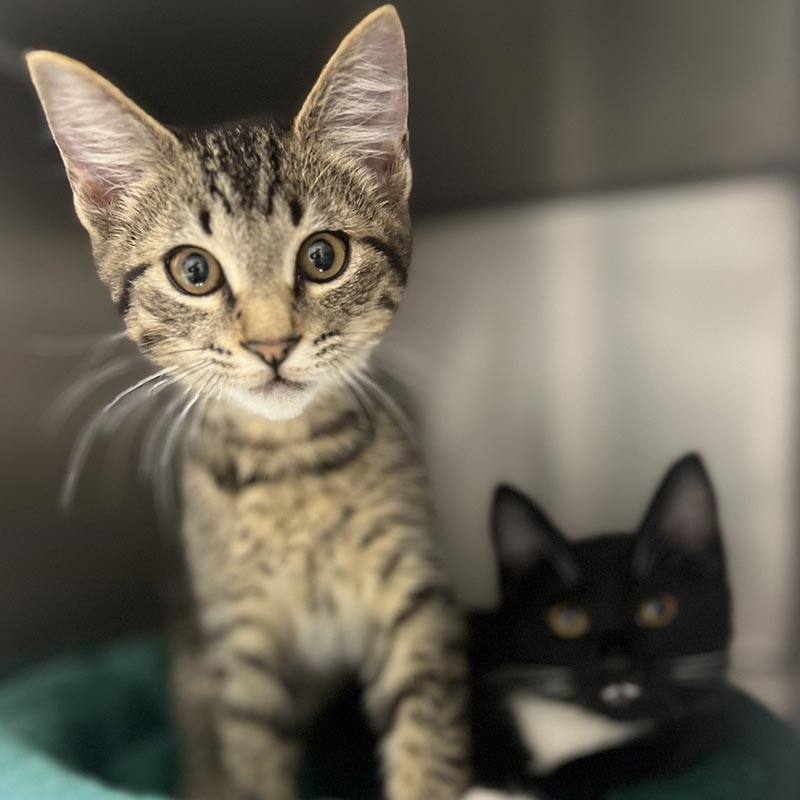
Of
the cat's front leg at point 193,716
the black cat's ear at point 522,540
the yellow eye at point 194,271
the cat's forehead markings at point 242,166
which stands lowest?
the cat's front leg at point 193,716

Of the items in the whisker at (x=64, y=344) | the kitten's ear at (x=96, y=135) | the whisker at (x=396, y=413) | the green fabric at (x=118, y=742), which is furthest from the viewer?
the whisker at (x=64, y=344)

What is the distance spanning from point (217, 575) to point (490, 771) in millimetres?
357

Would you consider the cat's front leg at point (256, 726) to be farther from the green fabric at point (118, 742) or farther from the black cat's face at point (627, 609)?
the black cat's face at point (627, 609)

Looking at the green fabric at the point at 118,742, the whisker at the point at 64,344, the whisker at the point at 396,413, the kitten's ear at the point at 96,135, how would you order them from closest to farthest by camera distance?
the kitten's ear at the point at 96,135 < the green fabric at the point at 118,742 < the whisker at the point at 396,413 < the whisker at the point at 64,344

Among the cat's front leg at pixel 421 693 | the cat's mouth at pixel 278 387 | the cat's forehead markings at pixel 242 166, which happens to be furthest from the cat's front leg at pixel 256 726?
the cat's forehead markings at pixel 242 166

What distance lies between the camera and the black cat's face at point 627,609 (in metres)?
0.84

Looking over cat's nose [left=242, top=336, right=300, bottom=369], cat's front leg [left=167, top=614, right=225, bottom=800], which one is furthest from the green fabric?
cat's nose [left=242, top=336, right=300, bottom=369]

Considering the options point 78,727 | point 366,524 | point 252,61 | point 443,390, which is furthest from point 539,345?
point 78,727

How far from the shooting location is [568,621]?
2.86 feet

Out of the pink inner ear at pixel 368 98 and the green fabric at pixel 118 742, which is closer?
the pink inner ear at pixel 368 98

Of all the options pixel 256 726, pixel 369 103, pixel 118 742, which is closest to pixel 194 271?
pixel 369 103

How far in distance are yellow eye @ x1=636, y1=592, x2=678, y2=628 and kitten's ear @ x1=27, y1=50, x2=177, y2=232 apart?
2.09 feet

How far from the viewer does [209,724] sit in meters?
0.98

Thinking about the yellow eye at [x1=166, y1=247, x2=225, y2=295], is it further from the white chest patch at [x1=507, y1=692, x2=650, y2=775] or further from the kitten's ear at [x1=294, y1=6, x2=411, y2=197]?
the white chest patch at [x1=507, y1=692, x2=650, y2=775]
